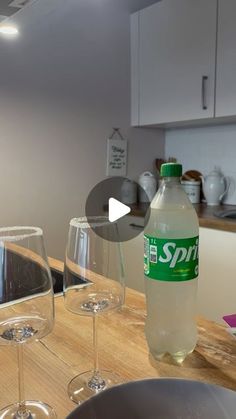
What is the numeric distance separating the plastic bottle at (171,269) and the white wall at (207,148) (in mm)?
1873

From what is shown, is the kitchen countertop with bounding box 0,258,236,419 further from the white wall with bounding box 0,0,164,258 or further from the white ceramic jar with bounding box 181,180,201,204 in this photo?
the white ceramic jar with bounding box 181,180,201,204

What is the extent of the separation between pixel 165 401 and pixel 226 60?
6.35 ft

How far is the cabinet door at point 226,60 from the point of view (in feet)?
6.46

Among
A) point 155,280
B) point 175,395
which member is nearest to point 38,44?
point 155,280

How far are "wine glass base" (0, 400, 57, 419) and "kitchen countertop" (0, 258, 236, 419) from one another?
1 centimetres

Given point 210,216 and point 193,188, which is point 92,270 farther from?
point 193,188

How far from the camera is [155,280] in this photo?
631 millimetres

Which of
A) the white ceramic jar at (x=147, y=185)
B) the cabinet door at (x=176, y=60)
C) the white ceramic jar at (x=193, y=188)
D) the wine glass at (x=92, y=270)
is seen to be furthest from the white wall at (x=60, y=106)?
the wine glass at (x=92, y=270)

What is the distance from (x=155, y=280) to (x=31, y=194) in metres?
1.61

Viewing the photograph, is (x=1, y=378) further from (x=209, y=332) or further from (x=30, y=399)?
(x=209, y=332)

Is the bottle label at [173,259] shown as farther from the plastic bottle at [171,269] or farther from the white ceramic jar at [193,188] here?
the white ceramic jar at [193,188]

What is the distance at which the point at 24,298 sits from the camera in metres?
0.53

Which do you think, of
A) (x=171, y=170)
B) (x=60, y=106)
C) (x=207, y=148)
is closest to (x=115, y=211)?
(x=171, y=170)

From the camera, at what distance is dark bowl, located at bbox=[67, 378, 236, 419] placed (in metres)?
0.44
